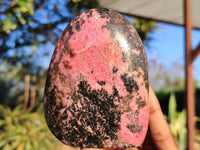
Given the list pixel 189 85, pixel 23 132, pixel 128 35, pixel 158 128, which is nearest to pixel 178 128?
pixel 189 85

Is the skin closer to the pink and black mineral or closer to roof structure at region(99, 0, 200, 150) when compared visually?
the pink and black mineral

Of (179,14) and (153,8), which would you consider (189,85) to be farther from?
(179,14)

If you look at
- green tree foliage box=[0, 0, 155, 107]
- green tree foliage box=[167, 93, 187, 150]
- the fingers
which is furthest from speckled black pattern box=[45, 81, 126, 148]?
green tree foliage box=[167, 93, 187, 150]

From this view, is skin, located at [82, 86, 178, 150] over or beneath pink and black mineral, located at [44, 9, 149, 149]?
beneath

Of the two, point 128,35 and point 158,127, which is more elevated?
point 128,35

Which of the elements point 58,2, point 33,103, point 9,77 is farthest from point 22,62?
point 9,77

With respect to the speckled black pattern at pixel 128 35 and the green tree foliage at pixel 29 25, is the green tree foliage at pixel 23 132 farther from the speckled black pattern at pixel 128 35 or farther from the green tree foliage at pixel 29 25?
the speckled black pattern at pixel 128 35
